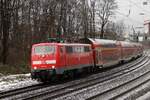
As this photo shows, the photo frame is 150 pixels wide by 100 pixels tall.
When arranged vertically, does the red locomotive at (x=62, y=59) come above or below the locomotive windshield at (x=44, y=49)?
below

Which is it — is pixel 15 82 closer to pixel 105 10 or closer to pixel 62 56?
pixel 62 56

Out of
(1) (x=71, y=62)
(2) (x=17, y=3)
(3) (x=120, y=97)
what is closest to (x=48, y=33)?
(2) (x=17, y=3)

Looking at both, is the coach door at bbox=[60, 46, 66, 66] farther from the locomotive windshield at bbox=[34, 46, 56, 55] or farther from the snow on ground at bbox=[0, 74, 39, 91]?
the snow on ground at bbox=[0, 74, 39, 91]

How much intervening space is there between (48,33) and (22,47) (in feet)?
13.2

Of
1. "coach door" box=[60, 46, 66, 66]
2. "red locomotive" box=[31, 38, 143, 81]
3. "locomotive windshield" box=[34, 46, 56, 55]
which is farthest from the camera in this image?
"coach door" box=[60, 46, 66, 66]

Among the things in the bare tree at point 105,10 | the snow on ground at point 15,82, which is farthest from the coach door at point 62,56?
the bare tree at point 105,10

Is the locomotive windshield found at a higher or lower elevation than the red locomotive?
higher

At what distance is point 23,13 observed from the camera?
45031mm

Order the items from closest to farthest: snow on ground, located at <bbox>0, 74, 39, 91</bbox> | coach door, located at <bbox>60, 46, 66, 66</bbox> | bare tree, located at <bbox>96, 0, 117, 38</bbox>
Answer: snow on ground, located at <bbox>0, 74, 39, 91</bbox> → coach door, located at <bbox>60, 46, 66, 66</bbox> → bare tree, located at <bbox>96, 0, 117, 38</bbox>

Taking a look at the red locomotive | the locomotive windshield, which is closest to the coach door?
the red locomotive

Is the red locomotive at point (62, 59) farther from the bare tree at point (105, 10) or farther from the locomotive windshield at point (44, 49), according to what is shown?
the bare tree at point (105, 10)

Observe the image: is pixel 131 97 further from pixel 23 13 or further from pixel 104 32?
pixel 104 32

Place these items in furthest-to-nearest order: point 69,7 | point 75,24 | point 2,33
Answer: point 75,24, point 69,7, point 2,33

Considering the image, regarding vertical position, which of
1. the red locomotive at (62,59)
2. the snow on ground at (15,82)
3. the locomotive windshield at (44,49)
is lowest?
the snow on ground at (15,82)
